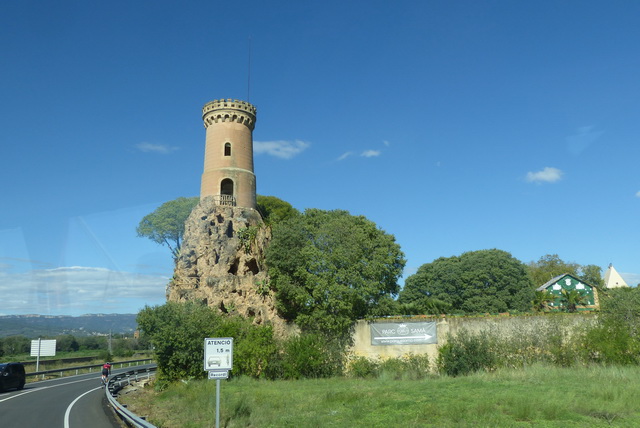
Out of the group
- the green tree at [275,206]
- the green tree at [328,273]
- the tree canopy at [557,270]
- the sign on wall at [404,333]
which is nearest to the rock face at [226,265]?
the green tree at [328,273]

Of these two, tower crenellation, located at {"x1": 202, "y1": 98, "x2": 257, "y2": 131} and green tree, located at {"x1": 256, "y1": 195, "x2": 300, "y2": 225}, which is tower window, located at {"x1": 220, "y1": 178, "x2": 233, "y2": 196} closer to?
tower crenellation, located at {"x1": 202, "y1": 98, "x2": 257, "y2": 131}

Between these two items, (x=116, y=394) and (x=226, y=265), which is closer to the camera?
(x=116, y=394)

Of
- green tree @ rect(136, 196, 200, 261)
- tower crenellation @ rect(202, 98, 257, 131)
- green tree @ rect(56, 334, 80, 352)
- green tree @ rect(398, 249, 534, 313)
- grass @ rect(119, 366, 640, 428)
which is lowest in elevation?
green tree @ rect(56, 334, 80, 352)

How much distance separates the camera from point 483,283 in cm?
5788

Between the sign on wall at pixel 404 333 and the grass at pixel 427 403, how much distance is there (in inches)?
284

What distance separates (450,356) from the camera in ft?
103

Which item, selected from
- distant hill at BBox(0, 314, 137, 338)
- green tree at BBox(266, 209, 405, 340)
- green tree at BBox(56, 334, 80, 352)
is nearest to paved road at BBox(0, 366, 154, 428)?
green tree at BBox(266, 209, 405, 340)

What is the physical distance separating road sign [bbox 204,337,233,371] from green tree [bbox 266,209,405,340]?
1932 cm

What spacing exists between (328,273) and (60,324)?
177 metres

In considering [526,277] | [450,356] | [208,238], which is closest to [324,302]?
[450,356]

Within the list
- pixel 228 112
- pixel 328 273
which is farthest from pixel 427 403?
pixel 228 112

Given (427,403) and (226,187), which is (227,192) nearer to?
(226,187)

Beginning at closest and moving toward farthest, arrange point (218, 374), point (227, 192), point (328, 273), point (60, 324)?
point (218, 374) → point (328, 273) → point (227, 192) → point (60, 324)

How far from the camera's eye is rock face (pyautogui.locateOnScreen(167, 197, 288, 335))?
37.8m
